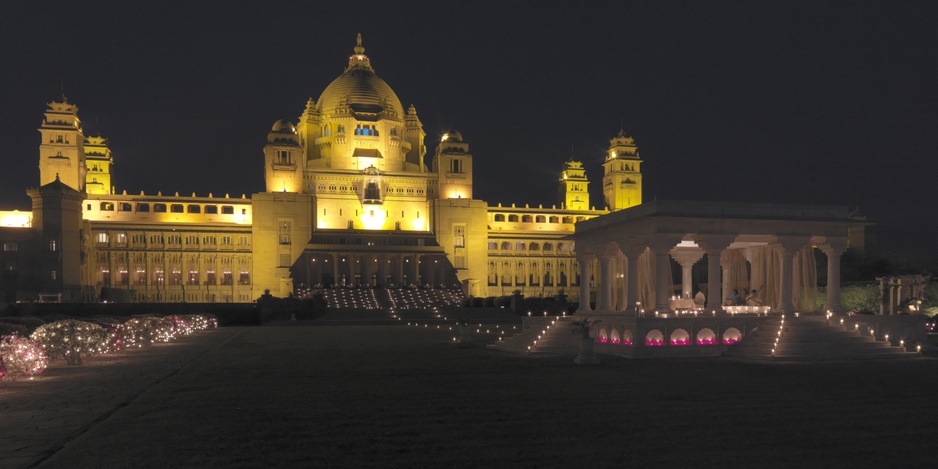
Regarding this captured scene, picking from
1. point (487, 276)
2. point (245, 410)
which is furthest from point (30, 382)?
point (487, 276)

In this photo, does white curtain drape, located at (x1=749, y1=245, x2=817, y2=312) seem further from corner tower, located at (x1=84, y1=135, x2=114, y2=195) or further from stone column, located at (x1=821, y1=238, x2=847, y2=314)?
corner tower, located at (x1=84, y1=135, x2=114, y2=195)

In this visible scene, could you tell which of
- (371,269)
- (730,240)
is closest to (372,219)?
(371,269)

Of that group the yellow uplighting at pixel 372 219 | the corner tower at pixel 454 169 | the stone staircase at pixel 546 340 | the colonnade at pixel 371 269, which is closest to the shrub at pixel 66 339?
the stone staircase at pixel 546 340

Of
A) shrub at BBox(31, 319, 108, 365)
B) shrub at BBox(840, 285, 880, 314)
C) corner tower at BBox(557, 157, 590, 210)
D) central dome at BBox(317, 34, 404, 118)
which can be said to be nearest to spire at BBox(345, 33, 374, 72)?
central dome at BBox(317, 34, 404, 118)

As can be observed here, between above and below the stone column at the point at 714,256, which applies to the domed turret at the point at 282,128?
above

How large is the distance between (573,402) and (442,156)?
301 ft

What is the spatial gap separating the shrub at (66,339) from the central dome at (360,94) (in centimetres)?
8600

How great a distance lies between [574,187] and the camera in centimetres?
12100

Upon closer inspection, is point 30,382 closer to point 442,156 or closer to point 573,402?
point 573,402

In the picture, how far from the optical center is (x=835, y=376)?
67.2 ft

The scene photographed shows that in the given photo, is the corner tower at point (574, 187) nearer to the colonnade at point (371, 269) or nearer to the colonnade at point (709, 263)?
the colonnade at point (371, 269)

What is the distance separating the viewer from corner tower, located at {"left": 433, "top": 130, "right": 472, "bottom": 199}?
105750 mm

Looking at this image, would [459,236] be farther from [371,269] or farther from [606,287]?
[606,287]

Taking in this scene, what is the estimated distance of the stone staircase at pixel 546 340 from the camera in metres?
28.7
